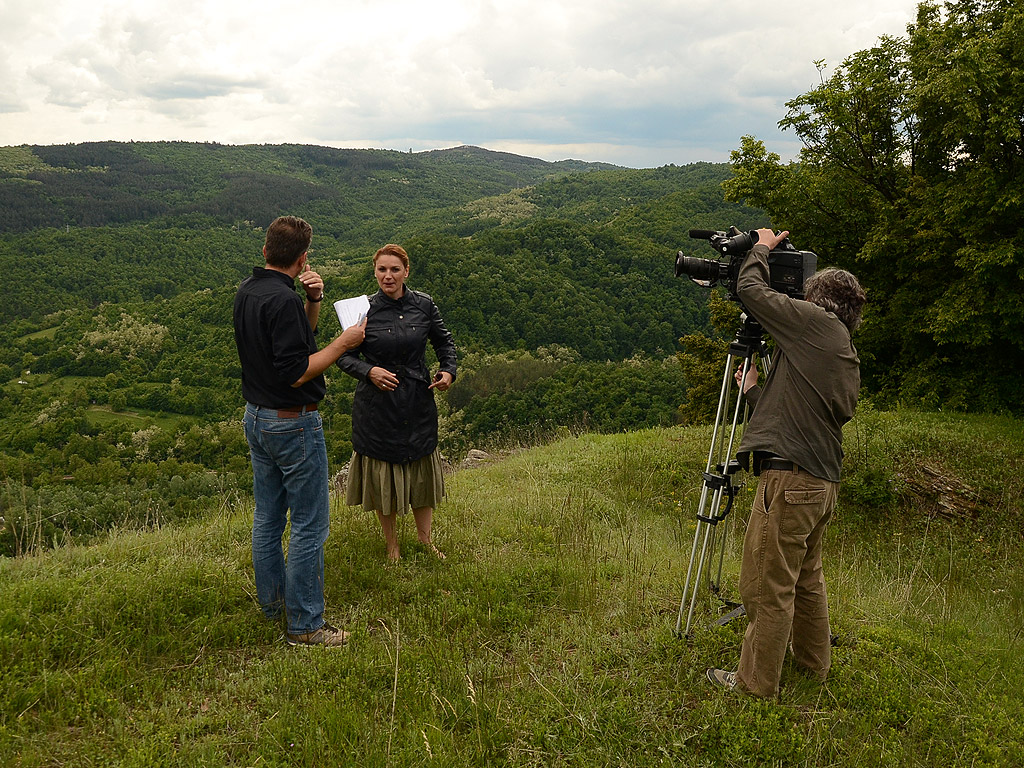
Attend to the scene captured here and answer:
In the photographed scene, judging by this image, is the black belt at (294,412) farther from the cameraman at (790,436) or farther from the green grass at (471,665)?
the cameraman at (790,436)

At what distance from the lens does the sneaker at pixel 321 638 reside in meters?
3.15

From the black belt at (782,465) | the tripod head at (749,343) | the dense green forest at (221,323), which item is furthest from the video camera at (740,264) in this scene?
the dense green forest at (221,323)

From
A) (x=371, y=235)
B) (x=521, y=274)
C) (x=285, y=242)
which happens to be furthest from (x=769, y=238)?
(x=371, y=235)

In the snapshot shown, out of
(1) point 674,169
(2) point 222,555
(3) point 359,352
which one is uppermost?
(1) point 674,169

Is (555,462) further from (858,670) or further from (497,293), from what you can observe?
(497,293)

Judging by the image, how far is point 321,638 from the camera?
316 centimetres

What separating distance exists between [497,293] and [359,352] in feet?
226

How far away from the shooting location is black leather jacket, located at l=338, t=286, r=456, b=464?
397 centimetres

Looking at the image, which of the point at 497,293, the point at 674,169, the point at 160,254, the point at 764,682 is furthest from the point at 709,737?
the point at 674,169

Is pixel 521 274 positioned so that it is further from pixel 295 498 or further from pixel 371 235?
pixel 371 235

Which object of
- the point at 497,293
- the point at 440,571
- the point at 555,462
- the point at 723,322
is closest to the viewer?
the point at 440,571

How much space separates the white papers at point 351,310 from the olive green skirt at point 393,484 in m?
1.02

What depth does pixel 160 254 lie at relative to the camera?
108 meters

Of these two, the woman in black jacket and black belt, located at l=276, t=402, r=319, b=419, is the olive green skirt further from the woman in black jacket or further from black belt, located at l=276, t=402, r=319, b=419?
black belt, located at l=276, t=402, r=319, b=419
